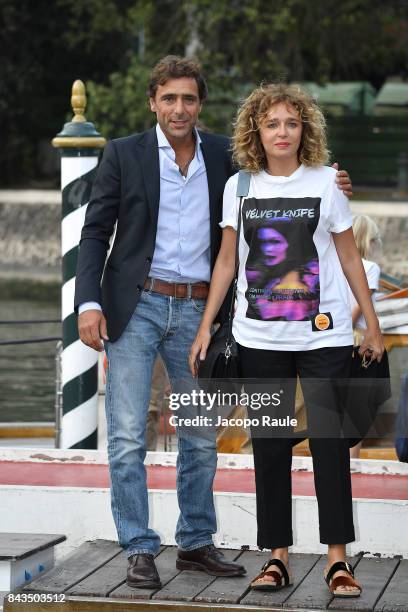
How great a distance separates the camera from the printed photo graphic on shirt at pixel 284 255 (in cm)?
513

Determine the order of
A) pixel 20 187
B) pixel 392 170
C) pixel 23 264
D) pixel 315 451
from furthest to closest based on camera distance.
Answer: pixel 20 187, pixel 392 170, pixel 23 264, pixel 315 451

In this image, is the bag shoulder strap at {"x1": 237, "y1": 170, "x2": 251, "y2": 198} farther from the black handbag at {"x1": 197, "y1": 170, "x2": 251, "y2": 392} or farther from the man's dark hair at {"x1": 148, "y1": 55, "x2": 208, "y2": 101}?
the man's dark hair at {"x1": 148, "y1": 55, "x2": 208, "y2": 101}

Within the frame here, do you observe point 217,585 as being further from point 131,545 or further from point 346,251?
point 346,251

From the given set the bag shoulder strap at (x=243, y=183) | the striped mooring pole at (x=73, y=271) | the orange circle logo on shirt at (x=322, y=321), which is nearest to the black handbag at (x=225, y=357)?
the bag shoulder strap at (x=243, y=183)

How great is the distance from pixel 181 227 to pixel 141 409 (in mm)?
674

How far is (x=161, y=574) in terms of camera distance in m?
5.59

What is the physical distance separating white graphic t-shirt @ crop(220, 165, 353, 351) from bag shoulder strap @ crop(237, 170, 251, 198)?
18 mm

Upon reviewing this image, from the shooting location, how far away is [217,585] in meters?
5.42

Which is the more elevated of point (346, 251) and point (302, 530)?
point (346, 251)

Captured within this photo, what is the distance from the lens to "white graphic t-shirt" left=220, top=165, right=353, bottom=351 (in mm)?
5137

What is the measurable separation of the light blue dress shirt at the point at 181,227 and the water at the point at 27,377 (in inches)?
322

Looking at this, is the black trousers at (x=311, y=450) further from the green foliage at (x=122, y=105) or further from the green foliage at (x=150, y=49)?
the green foliage at (x=122, y=105)

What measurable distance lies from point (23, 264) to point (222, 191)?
26.4 metres

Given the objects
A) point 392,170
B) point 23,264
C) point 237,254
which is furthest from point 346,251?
point 392,170
